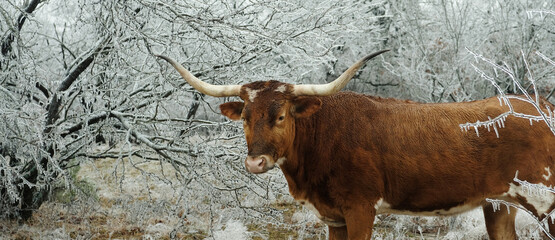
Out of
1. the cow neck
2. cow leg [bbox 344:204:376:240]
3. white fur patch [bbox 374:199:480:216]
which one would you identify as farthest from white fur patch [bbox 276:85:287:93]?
white fur patch [bbox 374:199:480:216]

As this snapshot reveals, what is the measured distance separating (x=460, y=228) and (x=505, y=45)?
4.66 meters

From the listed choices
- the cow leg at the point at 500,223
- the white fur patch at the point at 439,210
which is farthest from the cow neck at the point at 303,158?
the cow leg at the point at 500,223

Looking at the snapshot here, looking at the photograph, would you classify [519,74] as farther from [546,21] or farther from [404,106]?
[404,106]

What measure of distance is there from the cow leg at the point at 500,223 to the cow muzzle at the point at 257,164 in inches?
89.5

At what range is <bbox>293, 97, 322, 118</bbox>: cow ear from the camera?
13.6 ft

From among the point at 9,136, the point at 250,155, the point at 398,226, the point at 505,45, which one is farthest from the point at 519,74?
the point at 9,136

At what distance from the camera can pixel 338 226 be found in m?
4.46

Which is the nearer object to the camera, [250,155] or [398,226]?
[250,155]

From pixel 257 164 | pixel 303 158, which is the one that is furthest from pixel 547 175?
pixel 257 164

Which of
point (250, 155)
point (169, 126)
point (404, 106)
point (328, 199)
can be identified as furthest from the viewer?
point (169, 126)

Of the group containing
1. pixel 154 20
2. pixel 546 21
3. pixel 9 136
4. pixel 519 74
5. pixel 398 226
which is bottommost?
pixel 398 226

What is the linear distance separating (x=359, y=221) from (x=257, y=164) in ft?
3.23

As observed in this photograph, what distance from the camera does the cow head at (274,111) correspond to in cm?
391

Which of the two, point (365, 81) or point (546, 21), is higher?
point (546, 21)
